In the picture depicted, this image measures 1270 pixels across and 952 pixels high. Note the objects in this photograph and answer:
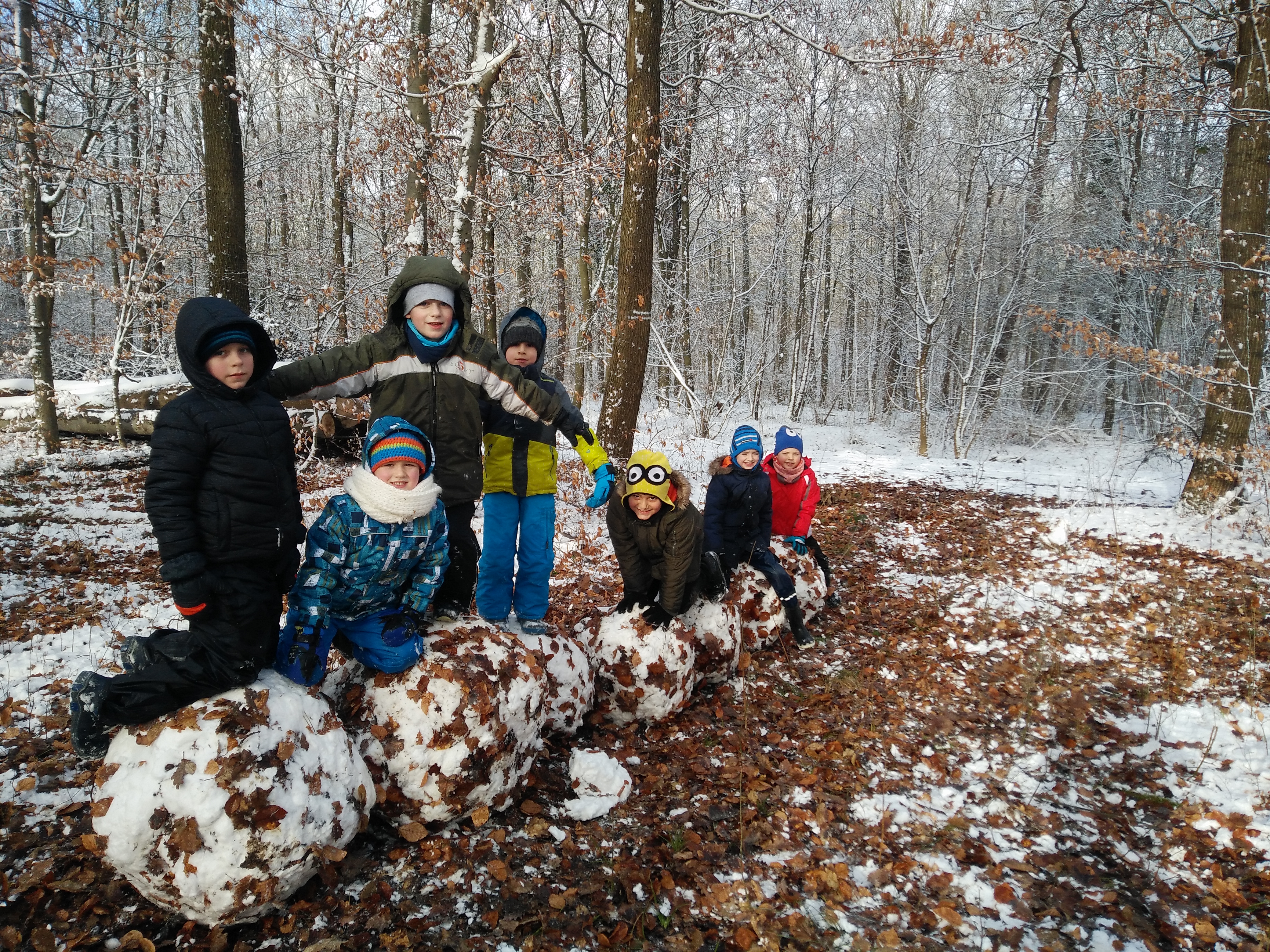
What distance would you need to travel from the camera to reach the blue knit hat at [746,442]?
200 inches

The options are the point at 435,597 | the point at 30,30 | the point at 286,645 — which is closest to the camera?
the point at 286,645

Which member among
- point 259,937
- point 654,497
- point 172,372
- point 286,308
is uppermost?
point 286,308

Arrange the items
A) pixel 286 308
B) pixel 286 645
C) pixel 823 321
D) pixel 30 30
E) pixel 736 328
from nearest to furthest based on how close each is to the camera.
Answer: pixel 286 645 < pixel 30 30 < pixel 286 308 < pixel 736 328 < pixel 823 321

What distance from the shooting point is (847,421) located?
2341 centimetres

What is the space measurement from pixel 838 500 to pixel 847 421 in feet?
46.4

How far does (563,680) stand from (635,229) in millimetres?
5341

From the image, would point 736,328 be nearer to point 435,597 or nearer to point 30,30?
point 30,30

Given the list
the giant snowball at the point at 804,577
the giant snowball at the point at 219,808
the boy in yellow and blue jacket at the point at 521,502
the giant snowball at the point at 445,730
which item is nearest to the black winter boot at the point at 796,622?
the giant snowball at the point at 804,577

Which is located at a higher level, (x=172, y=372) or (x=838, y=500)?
(x=172, y=372)

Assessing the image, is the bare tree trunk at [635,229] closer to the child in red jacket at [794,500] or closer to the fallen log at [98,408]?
the child in red jacket at [794,500]

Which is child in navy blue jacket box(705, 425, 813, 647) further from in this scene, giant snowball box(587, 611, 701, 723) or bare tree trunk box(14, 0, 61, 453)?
bare tree trunk box(14, 0, 61, 453)

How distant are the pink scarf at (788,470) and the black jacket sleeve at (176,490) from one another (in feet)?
14.8

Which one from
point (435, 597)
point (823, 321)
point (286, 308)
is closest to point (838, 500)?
point (435, 597)

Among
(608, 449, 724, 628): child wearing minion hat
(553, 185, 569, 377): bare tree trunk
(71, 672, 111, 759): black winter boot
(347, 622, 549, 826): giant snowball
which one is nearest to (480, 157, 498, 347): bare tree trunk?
(553, 185, 569, 377): bare tree trunk
